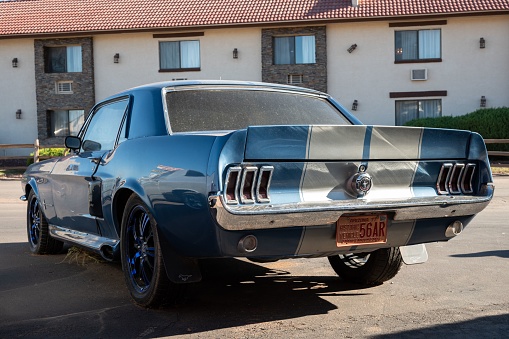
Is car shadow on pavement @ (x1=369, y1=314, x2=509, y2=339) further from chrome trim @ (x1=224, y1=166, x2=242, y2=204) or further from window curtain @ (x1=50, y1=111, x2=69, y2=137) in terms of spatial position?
window curtain @ (x1=50, y1=111, x2=69, y2=137)

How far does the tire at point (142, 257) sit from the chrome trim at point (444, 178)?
1964 millimetres

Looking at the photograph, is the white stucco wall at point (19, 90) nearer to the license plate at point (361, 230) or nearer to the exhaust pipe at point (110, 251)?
the exhaust pipe at point (110, 251)

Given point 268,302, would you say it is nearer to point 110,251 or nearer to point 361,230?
point 361,230

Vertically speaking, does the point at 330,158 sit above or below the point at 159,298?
above

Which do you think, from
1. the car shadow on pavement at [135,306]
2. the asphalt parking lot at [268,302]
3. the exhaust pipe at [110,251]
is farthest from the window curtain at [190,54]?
the exhaust pipe at [110,251]

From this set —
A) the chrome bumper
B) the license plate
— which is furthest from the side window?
the license plate

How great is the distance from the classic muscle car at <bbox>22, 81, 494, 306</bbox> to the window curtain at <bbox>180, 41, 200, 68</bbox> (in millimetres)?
24496

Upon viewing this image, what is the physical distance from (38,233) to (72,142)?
1684mm

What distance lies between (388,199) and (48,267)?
377cm

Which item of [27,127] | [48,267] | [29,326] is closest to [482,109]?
[27,127]

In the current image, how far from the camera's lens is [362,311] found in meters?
5.06

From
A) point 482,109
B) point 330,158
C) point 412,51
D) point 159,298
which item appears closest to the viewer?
point 330,158

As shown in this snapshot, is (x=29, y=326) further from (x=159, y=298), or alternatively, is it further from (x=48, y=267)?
(x=48, y=267)

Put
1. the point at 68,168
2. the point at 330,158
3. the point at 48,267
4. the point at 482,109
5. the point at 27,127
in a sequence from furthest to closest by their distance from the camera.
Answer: the point at 27,127 < the point at 482,109 < the point at 48,267 < the point at 68,168 < the point at 330,158
